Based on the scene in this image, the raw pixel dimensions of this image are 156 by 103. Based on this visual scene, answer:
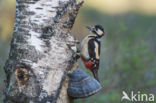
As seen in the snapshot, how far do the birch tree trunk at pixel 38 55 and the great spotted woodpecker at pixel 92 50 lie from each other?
6.01 feet

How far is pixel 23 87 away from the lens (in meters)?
4.31

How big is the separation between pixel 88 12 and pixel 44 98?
9.77 metres

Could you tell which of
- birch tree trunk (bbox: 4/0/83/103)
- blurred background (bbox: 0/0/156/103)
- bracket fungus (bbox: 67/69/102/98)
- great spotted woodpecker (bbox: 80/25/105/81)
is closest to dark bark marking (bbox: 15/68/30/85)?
birch tree trunk (bbox: 4/0/83/103)

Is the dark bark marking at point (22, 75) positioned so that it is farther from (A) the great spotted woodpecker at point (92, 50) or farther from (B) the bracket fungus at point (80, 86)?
(A) the great spotted woodpecker at point (92, 50)

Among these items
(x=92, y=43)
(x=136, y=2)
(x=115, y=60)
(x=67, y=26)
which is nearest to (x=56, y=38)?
(x=67, y=26)

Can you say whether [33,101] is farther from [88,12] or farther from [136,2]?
[136,2]

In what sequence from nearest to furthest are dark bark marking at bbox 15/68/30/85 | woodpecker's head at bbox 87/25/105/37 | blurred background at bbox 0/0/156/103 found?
1. dark bark marking at bbox 15/68/30/85
2. woodpecker's head at bbox 87/25/105/37
3. blurred background at bbox 0/0/156/103

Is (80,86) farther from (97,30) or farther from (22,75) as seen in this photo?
(97,30)

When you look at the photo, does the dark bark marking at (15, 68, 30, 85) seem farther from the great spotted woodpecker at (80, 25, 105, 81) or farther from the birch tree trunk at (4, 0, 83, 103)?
the great spotted woodpecker at (80, 25, 105, 81)

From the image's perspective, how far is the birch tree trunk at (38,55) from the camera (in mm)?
4305

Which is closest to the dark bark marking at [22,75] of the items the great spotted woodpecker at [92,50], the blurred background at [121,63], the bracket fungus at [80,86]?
the bracket fungus at [80,86]

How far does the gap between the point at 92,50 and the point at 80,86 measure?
2.06m

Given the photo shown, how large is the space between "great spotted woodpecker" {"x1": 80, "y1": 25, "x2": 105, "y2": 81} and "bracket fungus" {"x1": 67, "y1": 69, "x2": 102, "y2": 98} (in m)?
1.86

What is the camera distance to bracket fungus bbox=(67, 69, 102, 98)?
4.39 metres
